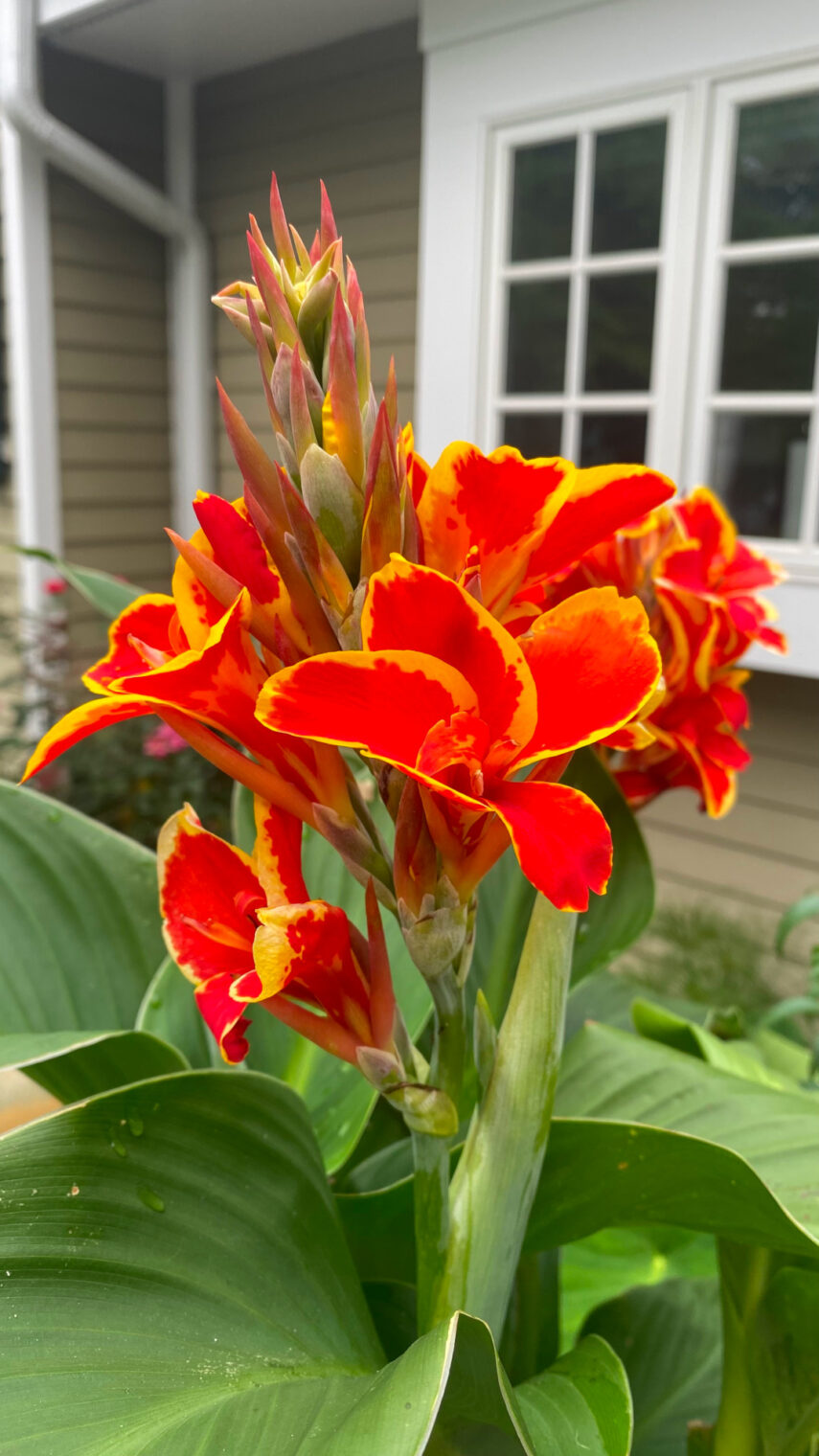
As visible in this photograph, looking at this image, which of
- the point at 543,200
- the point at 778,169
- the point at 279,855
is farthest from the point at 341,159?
the point at 279,855

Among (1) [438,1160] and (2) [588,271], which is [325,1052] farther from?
(2) [588,271]

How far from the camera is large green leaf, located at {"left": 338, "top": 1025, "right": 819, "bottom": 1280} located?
44 cm

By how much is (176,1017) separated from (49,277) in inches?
112

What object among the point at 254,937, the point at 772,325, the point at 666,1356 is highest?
the point at 772,325

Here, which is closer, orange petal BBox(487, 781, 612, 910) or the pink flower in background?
orange petal BBox(487, 781, 612, 910)

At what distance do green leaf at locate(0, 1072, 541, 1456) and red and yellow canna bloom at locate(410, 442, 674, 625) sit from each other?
0.78 feet

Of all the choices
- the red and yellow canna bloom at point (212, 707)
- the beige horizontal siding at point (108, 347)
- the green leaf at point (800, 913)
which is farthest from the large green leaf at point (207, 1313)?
the beige horizontal siding at point (108, 347)

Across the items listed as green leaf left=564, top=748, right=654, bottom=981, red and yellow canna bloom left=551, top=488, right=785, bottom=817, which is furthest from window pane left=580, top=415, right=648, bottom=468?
green leaf left=564, top=748, right=654, bottom=981

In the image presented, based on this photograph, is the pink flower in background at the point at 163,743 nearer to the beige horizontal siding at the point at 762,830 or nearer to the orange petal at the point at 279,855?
the beige horizontal siding at the point at 762,830

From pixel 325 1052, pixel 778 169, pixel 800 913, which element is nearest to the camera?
pixel 325 1052

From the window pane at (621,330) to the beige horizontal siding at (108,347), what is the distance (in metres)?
1.55

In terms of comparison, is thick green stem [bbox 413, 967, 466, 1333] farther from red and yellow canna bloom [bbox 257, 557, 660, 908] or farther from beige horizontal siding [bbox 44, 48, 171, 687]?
beige horizontal siding [bbox 44, 48, 171, 687]

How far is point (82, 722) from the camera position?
376 millimetres

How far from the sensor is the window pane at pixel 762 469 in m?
1.99
